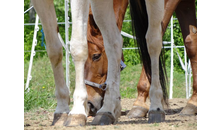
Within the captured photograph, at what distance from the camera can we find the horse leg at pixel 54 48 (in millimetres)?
3377

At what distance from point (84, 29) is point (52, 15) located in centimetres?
65

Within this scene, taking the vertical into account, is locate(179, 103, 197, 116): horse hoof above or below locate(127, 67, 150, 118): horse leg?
below

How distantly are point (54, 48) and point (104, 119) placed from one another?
2.96 ft

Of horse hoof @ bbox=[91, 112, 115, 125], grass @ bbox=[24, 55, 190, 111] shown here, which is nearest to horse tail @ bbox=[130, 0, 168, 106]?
horse hoof @ bbox=[91, 112, 115, 125]

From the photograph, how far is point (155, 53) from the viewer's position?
3.60 metres

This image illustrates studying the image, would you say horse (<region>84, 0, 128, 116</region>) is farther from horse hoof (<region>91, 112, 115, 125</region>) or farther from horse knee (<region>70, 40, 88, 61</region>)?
horse knee (<region>70, 40, 88, 61</region>)

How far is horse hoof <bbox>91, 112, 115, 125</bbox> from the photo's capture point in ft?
10.1

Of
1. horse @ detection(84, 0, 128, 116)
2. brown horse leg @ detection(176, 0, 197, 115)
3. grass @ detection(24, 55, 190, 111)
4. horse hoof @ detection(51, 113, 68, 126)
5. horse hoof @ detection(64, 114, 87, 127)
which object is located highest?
brown horse leg @ detection(176, 0, 197, 115)

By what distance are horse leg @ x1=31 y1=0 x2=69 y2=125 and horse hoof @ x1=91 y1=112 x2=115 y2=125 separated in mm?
378

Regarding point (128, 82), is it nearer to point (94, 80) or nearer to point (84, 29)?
point (94, 80)

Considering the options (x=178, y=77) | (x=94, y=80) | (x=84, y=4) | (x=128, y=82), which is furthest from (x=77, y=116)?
(x=178, y=77)

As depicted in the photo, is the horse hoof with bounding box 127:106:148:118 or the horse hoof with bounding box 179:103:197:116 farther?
the horse hoof with bounding box 179:103:197:116

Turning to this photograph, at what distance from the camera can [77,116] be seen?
2.84 metres
